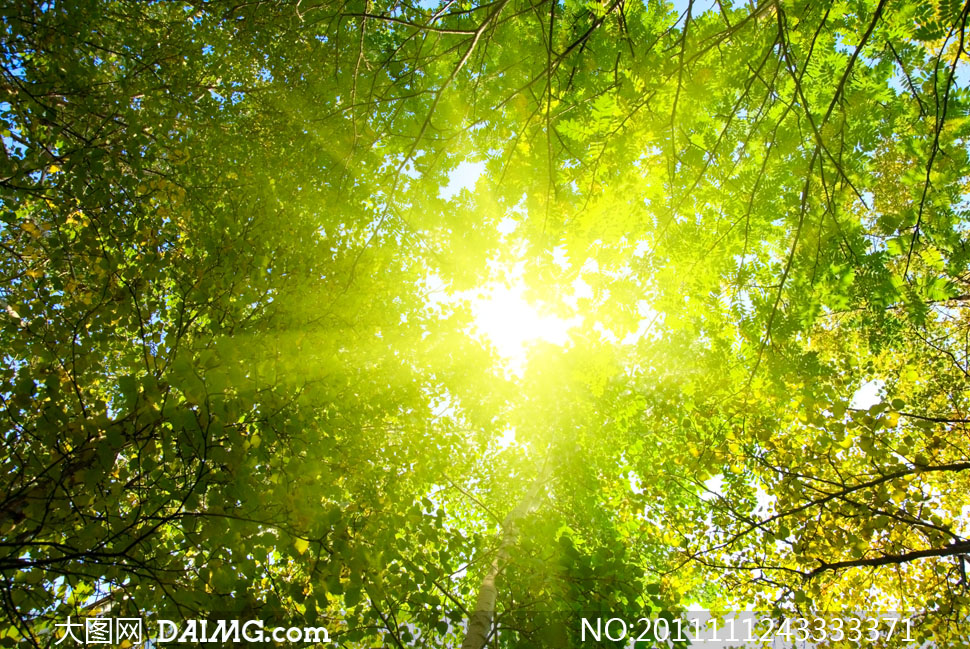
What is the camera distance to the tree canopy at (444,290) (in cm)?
223

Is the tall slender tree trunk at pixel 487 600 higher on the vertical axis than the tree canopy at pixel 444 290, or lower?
lower

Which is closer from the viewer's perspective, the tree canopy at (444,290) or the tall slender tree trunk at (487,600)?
the tree canopy at (444,290)

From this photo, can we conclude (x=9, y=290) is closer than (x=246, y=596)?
No

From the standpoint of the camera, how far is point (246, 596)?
2.18m

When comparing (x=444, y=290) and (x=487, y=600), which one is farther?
(x=444, y=290)

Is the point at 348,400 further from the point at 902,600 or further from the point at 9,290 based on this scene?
the point at 902,600

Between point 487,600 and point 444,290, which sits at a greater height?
point 444,290

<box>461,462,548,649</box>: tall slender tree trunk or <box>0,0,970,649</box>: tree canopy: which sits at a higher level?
<box>0,0,970,649</box>: tree canopy

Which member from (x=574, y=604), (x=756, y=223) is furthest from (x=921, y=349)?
(x=574, y=604)

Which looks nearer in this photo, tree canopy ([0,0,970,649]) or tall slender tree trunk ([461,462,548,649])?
tree canopy ([0,0,970,649])

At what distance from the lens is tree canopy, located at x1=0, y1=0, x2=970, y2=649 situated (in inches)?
87.9

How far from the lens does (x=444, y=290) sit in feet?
17.1

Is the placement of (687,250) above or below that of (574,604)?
above

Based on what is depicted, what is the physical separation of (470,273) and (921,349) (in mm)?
6800
